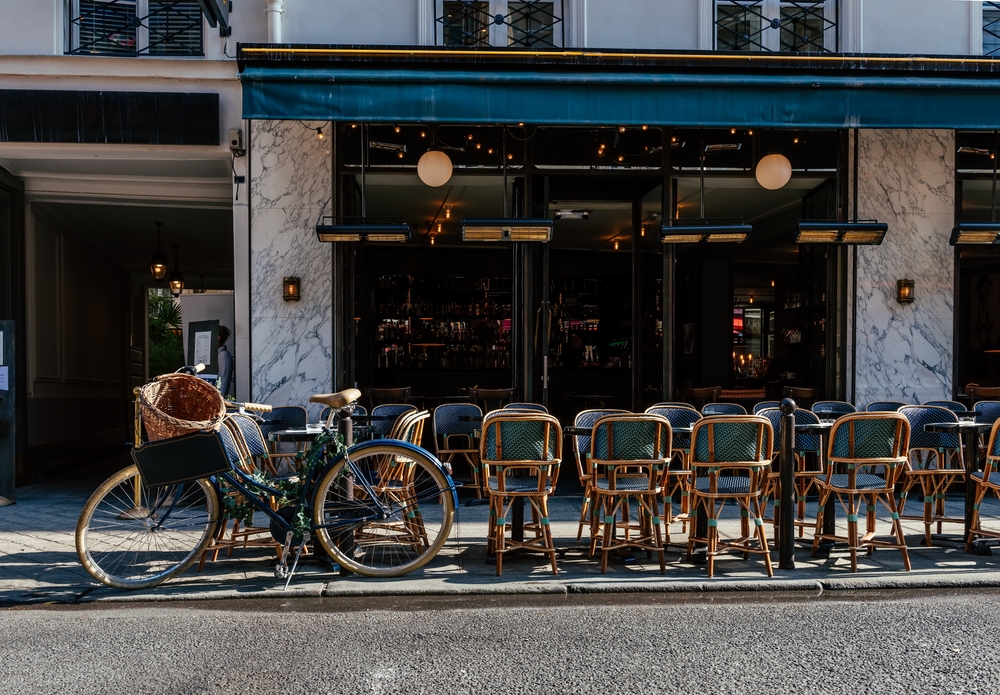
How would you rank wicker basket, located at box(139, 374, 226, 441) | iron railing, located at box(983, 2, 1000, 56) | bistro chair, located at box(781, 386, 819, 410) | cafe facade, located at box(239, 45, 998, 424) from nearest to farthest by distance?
wicker basket, located at box(139, 374, 226, 441), cafe facade, located at box(239, 45, 998, 424), bistro chair, located at box(781, 386, 819, 410), iron railing, located at box(983, 2, 1000, 56)

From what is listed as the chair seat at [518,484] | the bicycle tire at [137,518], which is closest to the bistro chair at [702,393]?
the chair seat at [518,484]

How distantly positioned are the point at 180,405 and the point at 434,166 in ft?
15.5

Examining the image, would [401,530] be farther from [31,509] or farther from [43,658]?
[31,509]

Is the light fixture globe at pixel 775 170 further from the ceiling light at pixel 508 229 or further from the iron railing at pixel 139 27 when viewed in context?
the iron railing at pixel 139 27

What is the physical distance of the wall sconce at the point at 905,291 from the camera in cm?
915

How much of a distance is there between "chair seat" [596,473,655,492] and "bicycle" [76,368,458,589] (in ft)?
3.51

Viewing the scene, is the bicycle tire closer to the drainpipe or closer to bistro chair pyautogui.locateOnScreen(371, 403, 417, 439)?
bistro chair pyautogui.locateOnScreen(371, 403, 417, 439)

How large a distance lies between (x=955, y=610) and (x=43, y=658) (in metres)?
4.63

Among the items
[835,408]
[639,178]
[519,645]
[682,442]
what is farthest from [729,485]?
[639,178]

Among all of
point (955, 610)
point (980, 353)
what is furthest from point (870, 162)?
point (955, 610)

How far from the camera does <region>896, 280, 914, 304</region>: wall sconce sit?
360 inches

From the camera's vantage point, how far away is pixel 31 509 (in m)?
8.00

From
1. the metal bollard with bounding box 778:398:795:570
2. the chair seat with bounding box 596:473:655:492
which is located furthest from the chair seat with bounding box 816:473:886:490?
the chair seat with bounding box 596:473:655:492

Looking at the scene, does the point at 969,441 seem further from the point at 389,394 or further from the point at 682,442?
the point at 389,394
